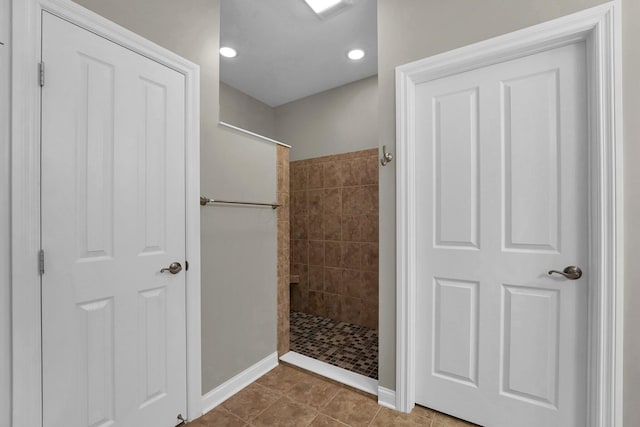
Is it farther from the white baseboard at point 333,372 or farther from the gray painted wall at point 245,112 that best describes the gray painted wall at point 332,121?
the white baseboard at point 333,372

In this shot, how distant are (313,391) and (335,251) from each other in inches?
62.2

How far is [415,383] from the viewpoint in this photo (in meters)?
1.73

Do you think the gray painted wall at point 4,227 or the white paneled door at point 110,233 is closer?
the gray painted wall at point 4,227

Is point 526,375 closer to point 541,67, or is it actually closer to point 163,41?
point 541,67

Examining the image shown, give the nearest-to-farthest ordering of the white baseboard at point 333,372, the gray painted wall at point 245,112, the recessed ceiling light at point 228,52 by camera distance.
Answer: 1. the white baseboard at point 333,372
2. the recessed ceiling light at point 228,52
3. the gray painted wall at point 245,112

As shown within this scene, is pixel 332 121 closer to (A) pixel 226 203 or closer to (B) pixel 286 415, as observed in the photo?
(A) pixel 226 203

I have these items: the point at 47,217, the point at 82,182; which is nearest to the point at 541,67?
the point at 82,182

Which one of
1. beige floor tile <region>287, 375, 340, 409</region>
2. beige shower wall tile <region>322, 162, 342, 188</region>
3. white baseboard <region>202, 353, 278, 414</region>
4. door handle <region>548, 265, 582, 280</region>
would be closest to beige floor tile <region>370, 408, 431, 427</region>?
beige floor tile <region>287, 375, 340, 409</region>

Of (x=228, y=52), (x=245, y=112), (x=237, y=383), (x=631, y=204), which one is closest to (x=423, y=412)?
(x=237, y=383)

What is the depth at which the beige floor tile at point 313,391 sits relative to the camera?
69.3 inches

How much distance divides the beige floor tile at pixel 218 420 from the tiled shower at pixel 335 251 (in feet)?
3.29

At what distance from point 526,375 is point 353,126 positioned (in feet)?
8.38

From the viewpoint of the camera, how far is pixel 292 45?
242 centimetres

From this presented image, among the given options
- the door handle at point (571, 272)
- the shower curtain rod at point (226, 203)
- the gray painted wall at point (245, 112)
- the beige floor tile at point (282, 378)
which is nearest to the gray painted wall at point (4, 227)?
the shower curtain rod at point (226, 203)
